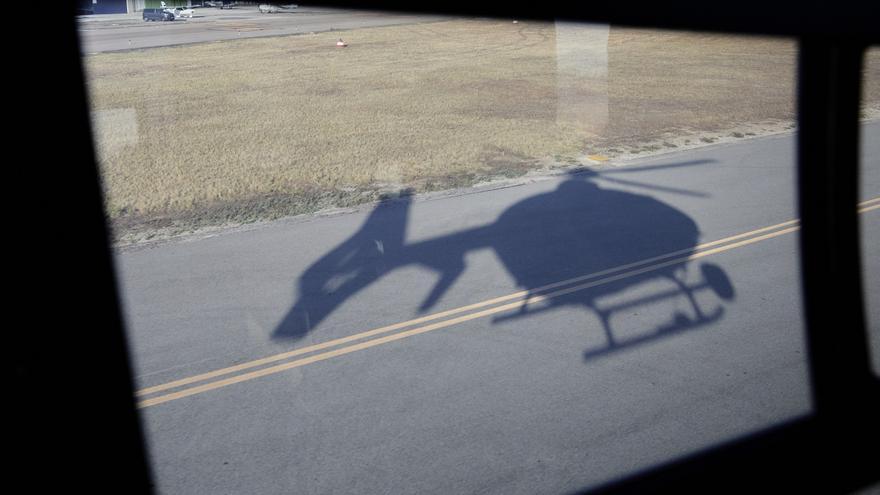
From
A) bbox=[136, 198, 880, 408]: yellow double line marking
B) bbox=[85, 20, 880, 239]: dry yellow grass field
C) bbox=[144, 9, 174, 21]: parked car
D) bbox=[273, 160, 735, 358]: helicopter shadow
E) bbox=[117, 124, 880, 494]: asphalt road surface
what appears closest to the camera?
bbox=[117, 124, 880, 494]: asphalt road surface

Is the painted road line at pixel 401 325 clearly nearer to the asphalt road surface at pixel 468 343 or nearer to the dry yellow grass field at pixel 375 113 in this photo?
the asphalt road surface at pixel 468 343

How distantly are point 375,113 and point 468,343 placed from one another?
540 inches

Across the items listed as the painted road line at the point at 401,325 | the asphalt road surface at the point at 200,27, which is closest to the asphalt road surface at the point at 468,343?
the painted road line at the point at 401,325

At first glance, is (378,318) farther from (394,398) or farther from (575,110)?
(575,110)

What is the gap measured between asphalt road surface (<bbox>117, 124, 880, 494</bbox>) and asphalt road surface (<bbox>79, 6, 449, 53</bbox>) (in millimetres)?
24045

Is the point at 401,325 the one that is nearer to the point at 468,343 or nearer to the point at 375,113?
the point at 468,343

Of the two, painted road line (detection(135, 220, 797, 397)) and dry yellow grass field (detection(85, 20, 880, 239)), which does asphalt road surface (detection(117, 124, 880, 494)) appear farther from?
dry yellow grass field (detection(85, 20, 880, 239))

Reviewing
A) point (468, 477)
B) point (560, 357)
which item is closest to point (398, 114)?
point (560, 357)

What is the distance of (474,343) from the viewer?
6922 mm

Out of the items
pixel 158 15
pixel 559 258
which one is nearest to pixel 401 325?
pixel 559 258

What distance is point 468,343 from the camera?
693cm

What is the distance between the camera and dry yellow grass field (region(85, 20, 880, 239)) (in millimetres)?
12961

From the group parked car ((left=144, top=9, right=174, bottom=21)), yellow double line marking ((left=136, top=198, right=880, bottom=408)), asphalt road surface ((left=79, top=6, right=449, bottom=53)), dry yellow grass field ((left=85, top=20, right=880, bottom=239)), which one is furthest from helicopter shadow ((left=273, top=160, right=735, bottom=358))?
parked car ((left=144, top=9, right=174, bottom=21))

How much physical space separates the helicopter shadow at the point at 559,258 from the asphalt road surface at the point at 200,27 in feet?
76.0
